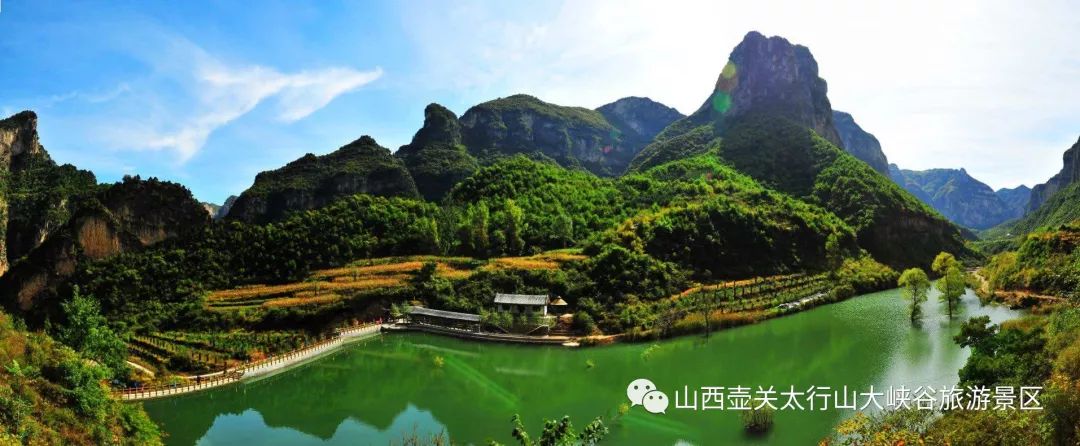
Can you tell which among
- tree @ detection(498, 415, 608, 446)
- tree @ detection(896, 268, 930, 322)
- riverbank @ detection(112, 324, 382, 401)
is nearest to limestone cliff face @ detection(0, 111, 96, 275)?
riverbank @ detection(112, 324, 382, 401)

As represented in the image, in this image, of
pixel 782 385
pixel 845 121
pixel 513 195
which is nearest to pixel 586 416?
pixel 782 385

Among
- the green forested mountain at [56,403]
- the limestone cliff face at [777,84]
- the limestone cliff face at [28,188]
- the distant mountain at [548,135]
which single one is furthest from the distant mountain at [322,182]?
the limestone cliff face at [777,84]

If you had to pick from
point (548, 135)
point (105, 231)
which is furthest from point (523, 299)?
point (548, 135)

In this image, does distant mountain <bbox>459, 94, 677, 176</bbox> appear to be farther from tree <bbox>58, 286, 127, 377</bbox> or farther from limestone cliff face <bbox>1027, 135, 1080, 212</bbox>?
limestone cliff face <bbox>1027, 135, 1080, 212</bbox>

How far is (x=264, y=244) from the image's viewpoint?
50938 mm

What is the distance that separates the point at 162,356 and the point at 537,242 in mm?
32170

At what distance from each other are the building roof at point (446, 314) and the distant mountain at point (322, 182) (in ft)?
108

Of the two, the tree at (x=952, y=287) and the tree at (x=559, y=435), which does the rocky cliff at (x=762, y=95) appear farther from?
the tree at (x=559, y=435)

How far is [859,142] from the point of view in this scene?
190 meters

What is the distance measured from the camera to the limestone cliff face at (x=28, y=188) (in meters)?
69.2

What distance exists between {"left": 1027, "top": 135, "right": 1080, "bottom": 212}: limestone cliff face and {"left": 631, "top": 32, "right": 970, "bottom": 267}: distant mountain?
5136 cm

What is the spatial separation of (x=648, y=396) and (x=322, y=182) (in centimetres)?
6011

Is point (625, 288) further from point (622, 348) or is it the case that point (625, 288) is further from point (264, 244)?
point (264, 244)

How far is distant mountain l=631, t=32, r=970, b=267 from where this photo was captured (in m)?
72.4
